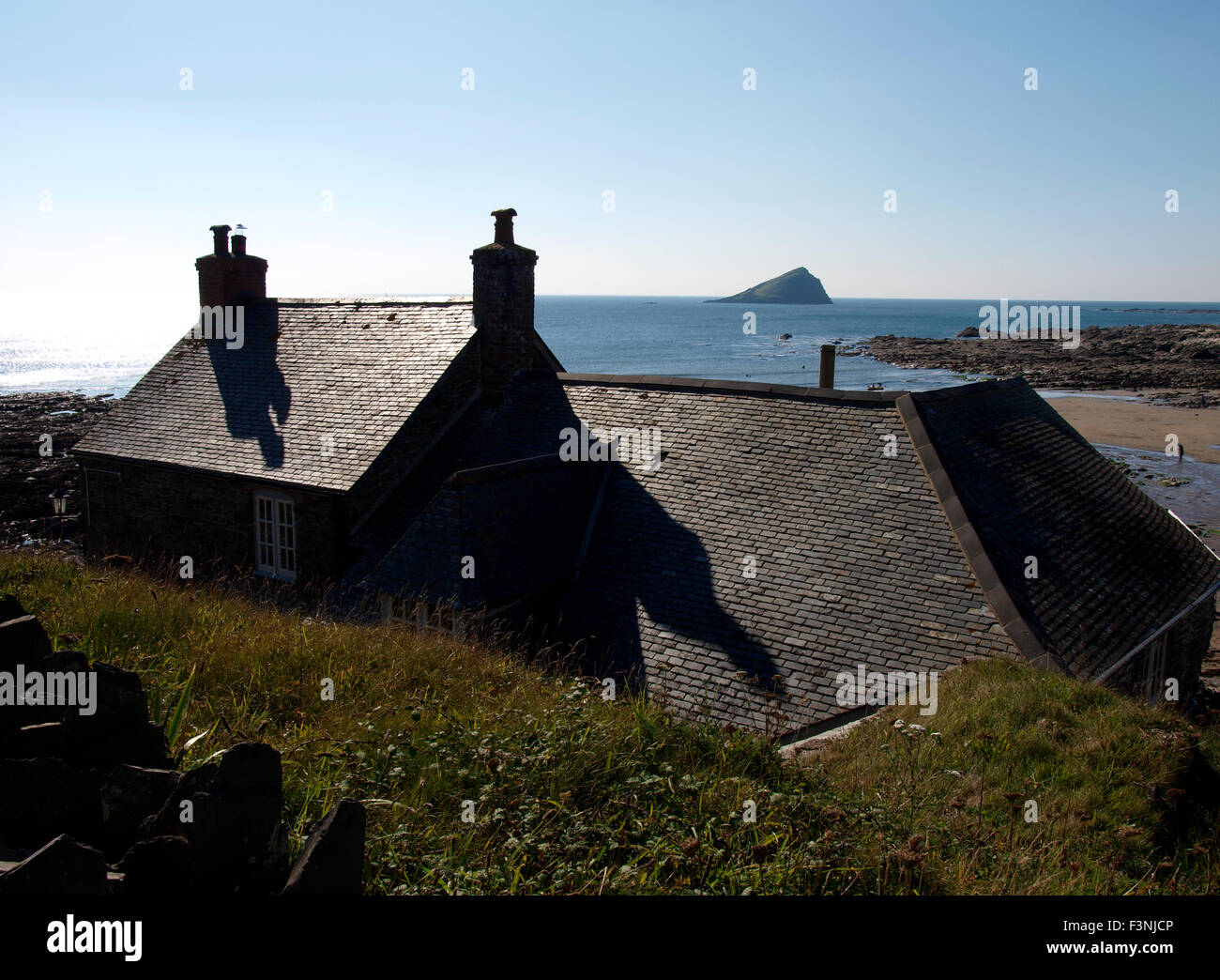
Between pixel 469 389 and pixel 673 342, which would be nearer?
pixel 469 389

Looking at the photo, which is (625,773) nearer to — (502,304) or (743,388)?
(743,388)

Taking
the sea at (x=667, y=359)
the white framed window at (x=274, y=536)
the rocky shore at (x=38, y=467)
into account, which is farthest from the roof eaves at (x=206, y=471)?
the sea at (x=667, y=359)

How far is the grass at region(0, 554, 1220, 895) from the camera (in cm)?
496

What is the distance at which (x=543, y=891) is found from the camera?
15.0 feet

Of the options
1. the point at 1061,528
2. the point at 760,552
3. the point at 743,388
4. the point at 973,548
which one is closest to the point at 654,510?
the point at 760,552

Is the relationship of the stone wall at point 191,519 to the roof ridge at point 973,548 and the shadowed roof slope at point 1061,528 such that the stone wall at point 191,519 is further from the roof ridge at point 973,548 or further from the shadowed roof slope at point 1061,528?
the shadowed roof slope at point 1061,528

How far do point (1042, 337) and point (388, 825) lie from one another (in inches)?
6652

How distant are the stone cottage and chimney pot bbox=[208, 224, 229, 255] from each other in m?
3.38

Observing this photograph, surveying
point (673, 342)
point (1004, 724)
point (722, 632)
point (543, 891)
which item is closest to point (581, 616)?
point (722, 632)

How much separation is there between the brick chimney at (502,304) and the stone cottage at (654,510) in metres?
0.05

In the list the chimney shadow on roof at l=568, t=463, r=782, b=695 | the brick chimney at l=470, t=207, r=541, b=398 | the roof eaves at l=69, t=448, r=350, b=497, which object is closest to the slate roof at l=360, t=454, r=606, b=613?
the chimney shadow on roof at l=568, t=463, r=782, b=695

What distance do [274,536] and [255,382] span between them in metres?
4.76

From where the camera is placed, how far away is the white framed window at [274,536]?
1752 cm
